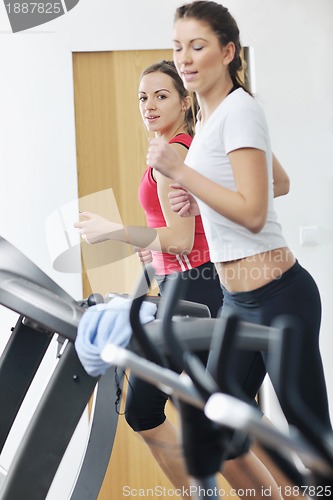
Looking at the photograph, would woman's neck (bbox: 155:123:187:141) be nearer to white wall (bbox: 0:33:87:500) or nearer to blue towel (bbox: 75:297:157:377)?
white wall (bbox: 0:33:87:500)

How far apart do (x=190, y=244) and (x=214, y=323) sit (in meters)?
0.91

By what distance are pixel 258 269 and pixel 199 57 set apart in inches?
19.9

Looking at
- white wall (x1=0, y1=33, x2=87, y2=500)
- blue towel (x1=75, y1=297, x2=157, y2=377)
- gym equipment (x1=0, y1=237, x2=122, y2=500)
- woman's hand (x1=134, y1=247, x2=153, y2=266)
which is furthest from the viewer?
white wall (x1=0, y1=33, x2=87, y2=500)

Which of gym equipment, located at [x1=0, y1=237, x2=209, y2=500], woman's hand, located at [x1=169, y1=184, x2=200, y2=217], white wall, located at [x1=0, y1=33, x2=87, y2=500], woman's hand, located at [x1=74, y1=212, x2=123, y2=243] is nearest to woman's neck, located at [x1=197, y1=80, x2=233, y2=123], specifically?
woman's hand, located at [x1=169, y1=184, x2=200, y2=217]

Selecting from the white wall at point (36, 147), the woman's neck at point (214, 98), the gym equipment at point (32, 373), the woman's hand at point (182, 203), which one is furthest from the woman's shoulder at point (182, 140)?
the white wall at point (36, 147)

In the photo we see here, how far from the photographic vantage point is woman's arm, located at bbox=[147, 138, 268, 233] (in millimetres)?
1558

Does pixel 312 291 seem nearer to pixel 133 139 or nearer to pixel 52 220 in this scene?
pixel 52 220

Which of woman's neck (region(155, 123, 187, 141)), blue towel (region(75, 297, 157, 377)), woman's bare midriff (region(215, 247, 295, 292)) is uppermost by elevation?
woman's neck (region(155, 123, 187, 141))

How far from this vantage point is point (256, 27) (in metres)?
3.38

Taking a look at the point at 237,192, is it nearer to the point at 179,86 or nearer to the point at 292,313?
the point at 292,313

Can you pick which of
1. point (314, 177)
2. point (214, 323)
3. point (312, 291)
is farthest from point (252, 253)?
point (314, 177)

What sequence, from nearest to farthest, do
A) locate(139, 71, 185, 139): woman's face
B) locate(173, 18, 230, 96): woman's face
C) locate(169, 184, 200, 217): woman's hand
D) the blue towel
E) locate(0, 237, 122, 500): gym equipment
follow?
the blue towel
locate(0, 237, 122, 500): gym equipment
locate(173, 18, 230, 96): woman's face
locate(169, 184, 200, 217): woman's hand
locate(139, 71, 185, 139): woman's face

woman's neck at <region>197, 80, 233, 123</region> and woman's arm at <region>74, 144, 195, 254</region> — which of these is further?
woman's arm at <region>74, 144, 195, 254</region>

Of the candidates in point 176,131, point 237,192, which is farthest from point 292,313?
point 176,131
